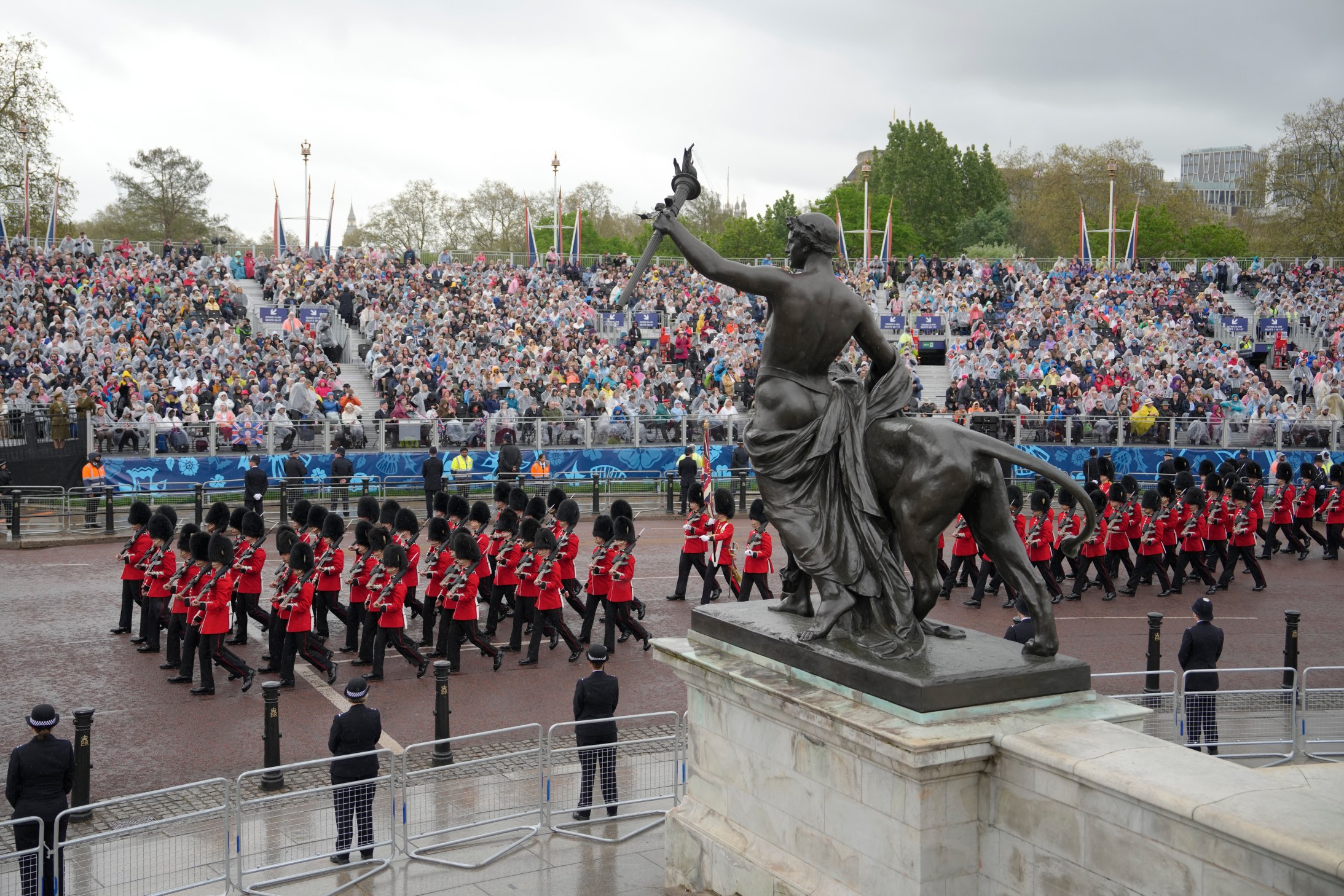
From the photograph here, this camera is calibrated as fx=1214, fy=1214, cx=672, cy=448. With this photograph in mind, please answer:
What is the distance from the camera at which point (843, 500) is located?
6656mm

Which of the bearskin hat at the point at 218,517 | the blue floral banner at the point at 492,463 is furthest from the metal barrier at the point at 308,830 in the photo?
the blue floral banner at the point at 492,463

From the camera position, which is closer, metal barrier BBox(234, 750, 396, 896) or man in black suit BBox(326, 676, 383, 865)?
metal barrier BBox(234, 750, 396, 896)

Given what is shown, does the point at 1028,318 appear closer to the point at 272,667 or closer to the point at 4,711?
the point at 272,667

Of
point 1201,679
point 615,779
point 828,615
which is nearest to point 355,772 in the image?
point 615,779

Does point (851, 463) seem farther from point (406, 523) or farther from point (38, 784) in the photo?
point (406, 523)

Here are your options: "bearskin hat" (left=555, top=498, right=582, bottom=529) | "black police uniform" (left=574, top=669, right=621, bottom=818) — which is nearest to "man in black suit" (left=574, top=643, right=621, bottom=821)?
"black police uniform" (left=574, top=669, right=621, bottom=818)

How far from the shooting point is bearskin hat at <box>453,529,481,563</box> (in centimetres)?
1209

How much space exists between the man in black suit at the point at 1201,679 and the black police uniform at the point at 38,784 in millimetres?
7449

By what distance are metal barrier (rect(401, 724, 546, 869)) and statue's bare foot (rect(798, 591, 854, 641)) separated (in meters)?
2.31

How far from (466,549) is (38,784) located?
208 inches

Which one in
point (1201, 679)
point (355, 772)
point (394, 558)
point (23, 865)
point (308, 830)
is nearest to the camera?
point (23, 865)

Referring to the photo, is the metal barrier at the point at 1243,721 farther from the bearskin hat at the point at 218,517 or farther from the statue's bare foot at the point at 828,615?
the bearskin hat at the point at 218,517

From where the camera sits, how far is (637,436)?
24500 millimetres

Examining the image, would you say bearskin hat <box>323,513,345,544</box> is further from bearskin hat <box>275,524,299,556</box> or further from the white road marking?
the white road marking
